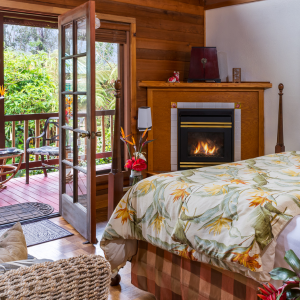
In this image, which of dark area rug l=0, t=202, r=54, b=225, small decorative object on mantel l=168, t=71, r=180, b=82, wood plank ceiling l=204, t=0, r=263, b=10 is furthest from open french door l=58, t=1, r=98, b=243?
wood plank ceiling l=204, t=0, r=263, b=10

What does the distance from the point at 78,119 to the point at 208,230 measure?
6.23 ft

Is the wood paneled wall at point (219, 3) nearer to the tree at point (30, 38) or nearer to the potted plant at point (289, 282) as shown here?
the tree at point (30, 38)

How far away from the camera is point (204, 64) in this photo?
445 cm

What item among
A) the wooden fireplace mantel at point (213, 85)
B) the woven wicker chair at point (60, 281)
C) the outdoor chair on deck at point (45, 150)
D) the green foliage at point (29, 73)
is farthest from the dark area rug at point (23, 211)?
the woven wicker chair at point (60, 281)

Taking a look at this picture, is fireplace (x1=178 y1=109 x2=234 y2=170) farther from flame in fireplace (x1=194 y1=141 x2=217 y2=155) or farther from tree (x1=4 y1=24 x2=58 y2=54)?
tree (x1=4 y1=24 x2=58 y2=54)

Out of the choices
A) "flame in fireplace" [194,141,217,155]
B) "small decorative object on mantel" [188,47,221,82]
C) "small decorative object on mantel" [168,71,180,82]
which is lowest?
"flame in fireplace" [194,141,217,155]

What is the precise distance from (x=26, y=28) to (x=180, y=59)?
281 cm

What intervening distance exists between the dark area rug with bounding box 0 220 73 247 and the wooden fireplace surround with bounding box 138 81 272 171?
1361 mm

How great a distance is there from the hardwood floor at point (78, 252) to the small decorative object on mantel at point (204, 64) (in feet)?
6.60

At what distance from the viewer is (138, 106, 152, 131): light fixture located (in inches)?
162

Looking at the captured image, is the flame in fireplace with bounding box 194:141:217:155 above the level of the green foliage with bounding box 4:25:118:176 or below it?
below

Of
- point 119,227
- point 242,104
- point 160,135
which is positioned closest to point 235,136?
point 242,104

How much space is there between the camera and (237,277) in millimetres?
1723

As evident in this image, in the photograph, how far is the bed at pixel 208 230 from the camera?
1.56 metres
